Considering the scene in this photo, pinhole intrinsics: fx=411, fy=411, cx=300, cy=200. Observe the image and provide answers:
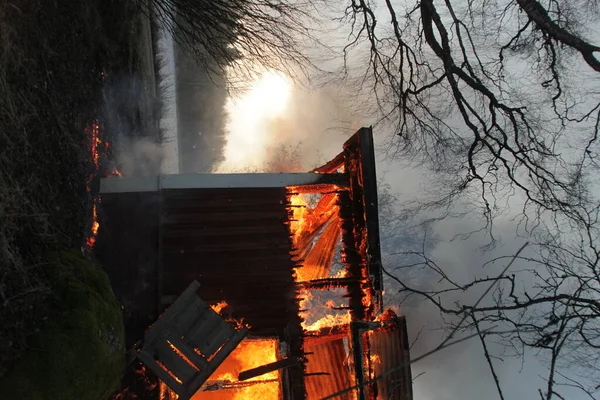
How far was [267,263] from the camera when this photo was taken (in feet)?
23.9

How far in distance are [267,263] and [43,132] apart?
155 inches

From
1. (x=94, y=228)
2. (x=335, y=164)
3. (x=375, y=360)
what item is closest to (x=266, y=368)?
(x=375, y=360)

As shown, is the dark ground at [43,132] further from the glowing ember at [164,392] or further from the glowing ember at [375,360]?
the glowing ember at [375,360]

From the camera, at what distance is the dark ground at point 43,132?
4234 mm

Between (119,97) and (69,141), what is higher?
(119,97)

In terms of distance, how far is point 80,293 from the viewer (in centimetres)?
474

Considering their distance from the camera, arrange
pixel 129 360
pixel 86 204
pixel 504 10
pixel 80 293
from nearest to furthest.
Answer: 1. pixel 80 293
2. pixel 129 360
3. pixel 86 204
4. pixel 504 10

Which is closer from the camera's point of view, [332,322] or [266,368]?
[266,368]

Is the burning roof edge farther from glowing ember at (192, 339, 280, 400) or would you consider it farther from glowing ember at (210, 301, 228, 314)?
glowing ember at (210, 301, 228, 314)

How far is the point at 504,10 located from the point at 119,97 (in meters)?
9.10

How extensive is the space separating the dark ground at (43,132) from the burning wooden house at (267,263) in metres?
1.01

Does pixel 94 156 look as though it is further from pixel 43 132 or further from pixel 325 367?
pixel 325 367

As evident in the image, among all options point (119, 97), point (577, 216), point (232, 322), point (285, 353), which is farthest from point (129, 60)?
point (577, 216)

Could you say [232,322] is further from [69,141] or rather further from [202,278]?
[69,141]
